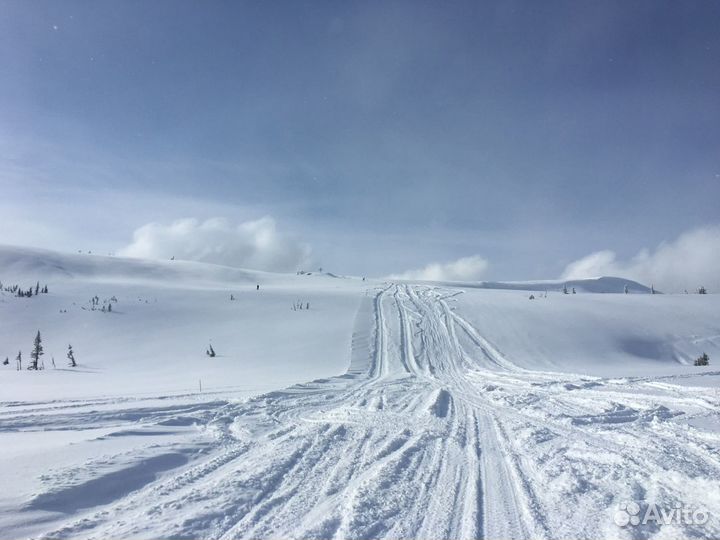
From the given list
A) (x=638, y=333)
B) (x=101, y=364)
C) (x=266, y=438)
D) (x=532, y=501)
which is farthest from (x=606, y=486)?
(x=638, y=333)

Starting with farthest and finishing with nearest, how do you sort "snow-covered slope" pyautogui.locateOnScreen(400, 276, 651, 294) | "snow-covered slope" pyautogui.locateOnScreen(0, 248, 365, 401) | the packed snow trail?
"snow-covered slope" pyautogui.locateOnScreen(400, 276, 651, 294) → "snow-covered slope" pyautogui.locateOnScreen(0, 248, 365, 401) → the packed snow trail

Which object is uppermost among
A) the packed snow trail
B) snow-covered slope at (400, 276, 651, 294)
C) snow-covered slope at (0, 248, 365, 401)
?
snow-covered slope at (400, 276, 651, 294)

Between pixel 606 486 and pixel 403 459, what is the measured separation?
2226mm

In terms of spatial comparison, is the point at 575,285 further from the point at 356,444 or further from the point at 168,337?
the point at 356,444

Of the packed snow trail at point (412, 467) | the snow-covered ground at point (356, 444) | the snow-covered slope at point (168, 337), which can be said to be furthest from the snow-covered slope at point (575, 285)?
the packed snow trail at point (412, 467)

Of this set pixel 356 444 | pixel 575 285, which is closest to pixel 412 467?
pixel 356 444

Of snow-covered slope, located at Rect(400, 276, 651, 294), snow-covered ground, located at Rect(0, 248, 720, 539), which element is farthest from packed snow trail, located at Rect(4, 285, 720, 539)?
snow-covered slope, located at Rect(400, 276, 651, 294)

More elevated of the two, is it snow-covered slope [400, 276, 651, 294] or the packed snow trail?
A: snow-covered slope [400, 276, 651, 294]

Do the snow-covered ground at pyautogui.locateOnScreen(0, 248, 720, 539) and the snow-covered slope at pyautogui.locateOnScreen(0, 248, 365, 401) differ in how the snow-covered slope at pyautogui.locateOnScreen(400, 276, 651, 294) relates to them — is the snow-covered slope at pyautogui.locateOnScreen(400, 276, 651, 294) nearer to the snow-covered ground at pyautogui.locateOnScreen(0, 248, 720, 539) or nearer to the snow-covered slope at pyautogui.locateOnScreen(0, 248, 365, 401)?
the snow-covered slope at pyautogui.locateOnScreen(0, 248, 365, 401)

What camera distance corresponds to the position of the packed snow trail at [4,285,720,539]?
12.4 ft

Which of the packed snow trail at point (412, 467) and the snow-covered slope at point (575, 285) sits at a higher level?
the snow-covered slope at point (575, 285)

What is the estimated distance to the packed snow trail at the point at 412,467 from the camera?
3785 mm

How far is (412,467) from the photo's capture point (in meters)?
5.20

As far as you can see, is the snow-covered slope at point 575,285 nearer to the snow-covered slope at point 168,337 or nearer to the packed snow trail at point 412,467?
the snow-covered slope at point 168,337
